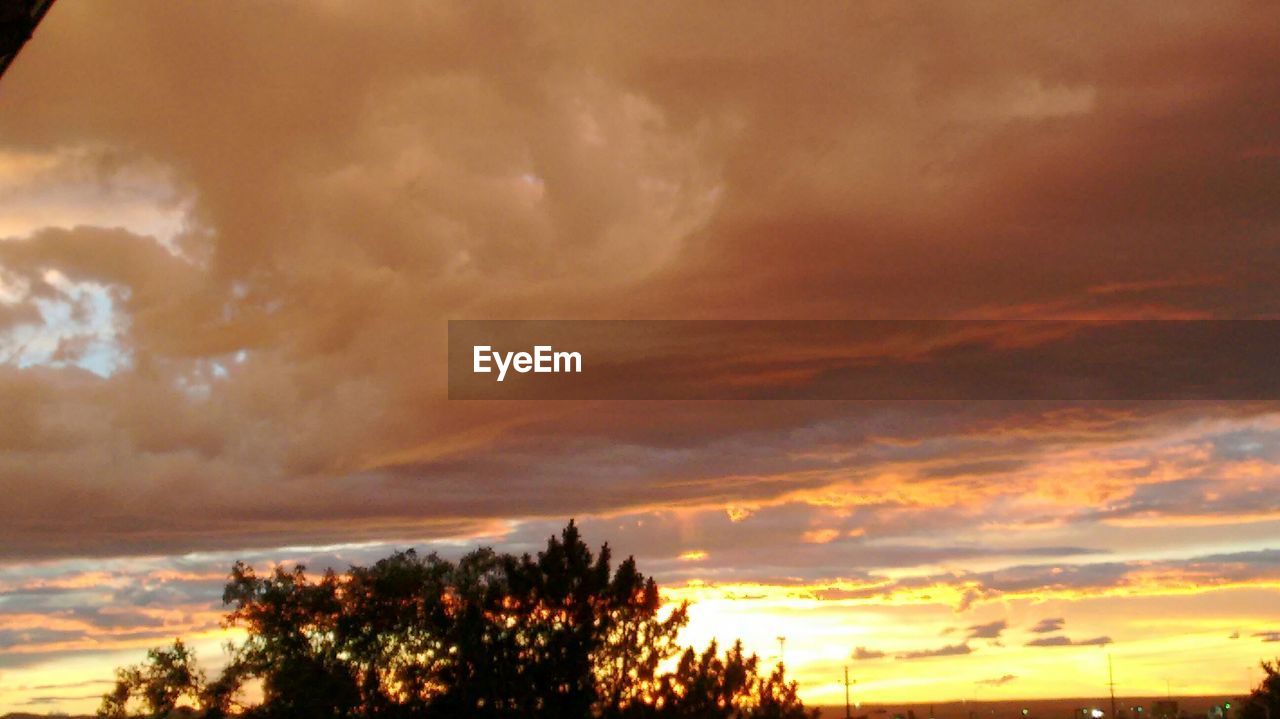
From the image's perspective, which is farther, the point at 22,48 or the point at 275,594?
the point at 275,594

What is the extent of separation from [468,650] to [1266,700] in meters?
81.7

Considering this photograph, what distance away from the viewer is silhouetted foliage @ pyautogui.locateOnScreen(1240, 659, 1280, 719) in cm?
11025

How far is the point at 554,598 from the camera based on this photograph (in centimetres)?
6069

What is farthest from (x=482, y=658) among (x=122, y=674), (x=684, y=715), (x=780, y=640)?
(x=780, y=640)

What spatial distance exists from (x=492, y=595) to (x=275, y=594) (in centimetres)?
1089

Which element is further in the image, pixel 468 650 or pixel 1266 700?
pixel 1266 700

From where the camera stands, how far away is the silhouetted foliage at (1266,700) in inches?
4341

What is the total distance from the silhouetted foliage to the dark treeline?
61.3 m

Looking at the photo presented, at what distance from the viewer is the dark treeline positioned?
58.7 metres

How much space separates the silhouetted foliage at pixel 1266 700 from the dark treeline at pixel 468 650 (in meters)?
61.3

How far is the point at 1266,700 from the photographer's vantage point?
113312mm

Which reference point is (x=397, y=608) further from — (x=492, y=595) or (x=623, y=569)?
(x=623, y=569)

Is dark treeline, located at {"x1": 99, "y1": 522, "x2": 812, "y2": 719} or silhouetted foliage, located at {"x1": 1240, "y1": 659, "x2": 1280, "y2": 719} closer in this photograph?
dark treeline, located at {"x1": 99, "y1": 522, "x2": 812, "y2": 719}

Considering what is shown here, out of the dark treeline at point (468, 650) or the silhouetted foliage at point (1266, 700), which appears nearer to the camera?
the dark treeline at point (468, 650)
